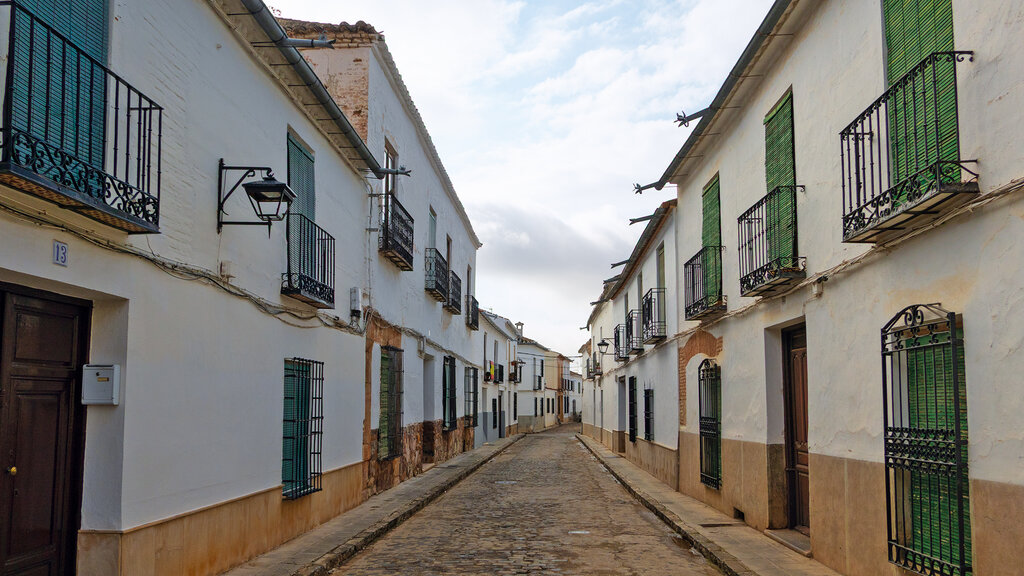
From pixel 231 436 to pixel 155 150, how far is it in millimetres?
2598

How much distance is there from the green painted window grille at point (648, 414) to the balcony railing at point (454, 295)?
15.8 ft

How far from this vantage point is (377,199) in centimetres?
1254

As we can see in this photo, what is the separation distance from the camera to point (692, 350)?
42.2ft

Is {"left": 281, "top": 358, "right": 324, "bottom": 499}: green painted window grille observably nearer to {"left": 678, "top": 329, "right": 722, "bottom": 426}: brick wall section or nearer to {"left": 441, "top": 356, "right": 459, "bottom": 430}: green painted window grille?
{"left": 678, "top": 329, "right": 722, "bottom": 426}: brick wall section

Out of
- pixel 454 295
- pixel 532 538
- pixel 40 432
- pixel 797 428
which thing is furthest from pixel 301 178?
pixel 454 295

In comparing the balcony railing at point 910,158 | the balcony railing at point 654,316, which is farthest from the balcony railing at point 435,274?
the balcony railing at point 910,158

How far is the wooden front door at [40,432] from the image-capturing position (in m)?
4.66

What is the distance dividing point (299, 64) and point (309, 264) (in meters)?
2.15

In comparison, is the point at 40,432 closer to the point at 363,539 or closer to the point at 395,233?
the point at 363,539

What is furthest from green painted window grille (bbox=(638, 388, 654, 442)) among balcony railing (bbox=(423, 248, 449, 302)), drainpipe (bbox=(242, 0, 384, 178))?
drainpipe (bbox=(242, 0, 384, 178))

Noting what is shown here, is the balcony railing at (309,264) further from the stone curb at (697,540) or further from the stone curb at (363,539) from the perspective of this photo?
the stone curb at (697,540)

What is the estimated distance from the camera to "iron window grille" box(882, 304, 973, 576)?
15.9 ft

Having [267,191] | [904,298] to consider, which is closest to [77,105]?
[267,191]

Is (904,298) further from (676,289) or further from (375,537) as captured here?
(676,289)
